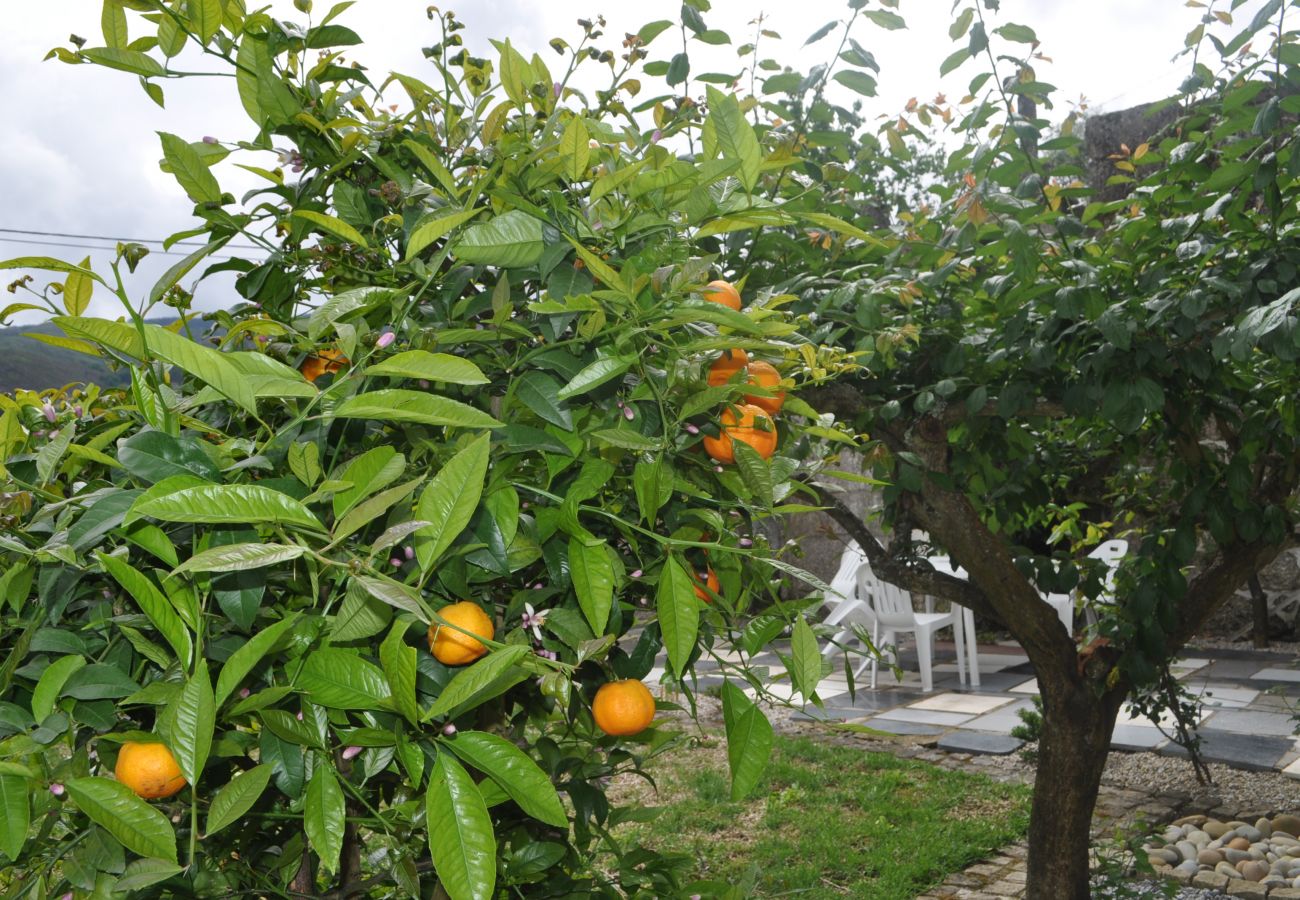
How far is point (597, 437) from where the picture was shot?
0.68 meters

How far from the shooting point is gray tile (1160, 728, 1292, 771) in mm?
3957

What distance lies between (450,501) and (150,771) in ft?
0.88

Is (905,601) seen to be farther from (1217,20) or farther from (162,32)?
(162,32)

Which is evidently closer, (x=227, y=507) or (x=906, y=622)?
(x=227, y=507)

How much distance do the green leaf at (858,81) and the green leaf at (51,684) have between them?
4.69 ft

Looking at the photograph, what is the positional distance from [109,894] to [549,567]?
344 millimetres

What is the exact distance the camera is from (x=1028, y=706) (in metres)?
5.02

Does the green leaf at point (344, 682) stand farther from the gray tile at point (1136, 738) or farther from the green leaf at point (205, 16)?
the gray tile at point (1136, 738)

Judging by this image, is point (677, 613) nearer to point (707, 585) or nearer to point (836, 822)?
point (707, 585)

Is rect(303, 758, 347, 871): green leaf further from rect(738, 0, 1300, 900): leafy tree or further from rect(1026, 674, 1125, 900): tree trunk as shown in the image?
rect(1026, 674, 1125, 900): tree trunk

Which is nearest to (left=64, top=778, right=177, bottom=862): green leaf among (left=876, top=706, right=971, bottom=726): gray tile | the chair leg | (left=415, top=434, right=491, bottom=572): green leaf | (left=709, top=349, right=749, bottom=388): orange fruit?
(left=415, top=434, right=491, bottom=572): green leaf

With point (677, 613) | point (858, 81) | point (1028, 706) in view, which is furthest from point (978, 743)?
point (677, 613)

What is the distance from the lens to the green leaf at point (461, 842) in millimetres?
552

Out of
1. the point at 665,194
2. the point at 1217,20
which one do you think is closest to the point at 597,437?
the point at 665,194
